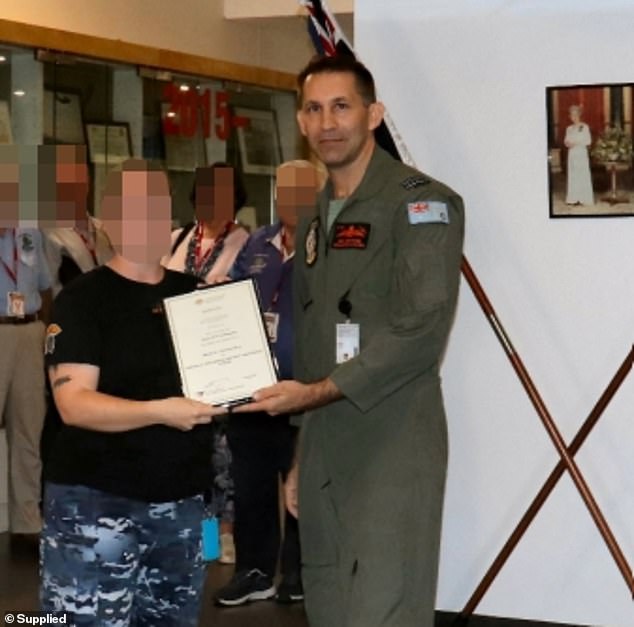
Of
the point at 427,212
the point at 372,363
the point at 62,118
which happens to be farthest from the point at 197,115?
the point at 372,363

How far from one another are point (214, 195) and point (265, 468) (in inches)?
43.2

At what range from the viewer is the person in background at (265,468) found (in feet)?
18.1

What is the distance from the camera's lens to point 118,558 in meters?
3.00

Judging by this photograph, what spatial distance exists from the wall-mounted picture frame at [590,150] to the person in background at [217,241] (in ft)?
4.72

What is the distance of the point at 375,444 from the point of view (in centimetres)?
354

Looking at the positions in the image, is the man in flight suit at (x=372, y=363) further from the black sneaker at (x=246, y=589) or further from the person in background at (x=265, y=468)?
the black sneaker at (x=246, y=589)

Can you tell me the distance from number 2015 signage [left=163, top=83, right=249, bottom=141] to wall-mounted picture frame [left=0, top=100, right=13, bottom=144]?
1478 mm

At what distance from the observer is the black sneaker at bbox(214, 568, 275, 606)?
5723 millimetres

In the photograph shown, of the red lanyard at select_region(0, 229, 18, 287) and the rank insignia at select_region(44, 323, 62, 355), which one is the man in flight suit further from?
the red lanyard at select_region(0, 229, 18, 287)

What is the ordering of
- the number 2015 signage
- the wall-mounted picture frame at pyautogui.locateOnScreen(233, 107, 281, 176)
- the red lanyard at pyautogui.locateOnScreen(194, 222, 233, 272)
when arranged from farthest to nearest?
the wall-mounted picture frame at pyautogui.locateOnScreen(233, 107, 281, 176) < the number 2015 signage < the red lanyard at pyautogui.locateOnScreen(194, 222, 233, 272)

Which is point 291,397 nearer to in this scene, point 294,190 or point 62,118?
point 294,190

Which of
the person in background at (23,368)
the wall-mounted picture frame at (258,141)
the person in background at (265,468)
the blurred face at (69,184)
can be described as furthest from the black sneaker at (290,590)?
the wall-mounted picture frame at (258,141)

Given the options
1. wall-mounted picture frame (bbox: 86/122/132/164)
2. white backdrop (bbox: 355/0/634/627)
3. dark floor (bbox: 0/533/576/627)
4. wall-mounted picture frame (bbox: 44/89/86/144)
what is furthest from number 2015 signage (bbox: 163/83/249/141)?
white backdrop (bbox: 355/0/634/627)

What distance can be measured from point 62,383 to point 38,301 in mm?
4024
